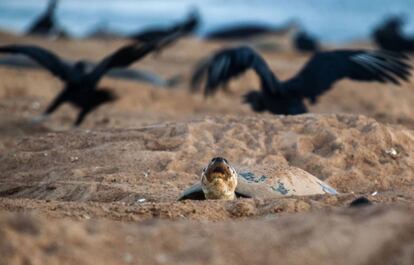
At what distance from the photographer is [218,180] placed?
19.9 feet

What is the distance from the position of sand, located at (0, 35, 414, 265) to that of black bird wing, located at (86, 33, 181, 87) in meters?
1.00

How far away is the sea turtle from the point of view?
6.07m

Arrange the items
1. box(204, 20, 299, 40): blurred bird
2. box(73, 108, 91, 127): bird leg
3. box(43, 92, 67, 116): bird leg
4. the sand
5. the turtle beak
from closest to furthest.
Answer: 1. the sand
2. the turtle beak
3. box(43, 92, 67, 116): bird leg
4. box(73, 108, 91, 127): bird leg
5. box(204, 20, 299, 40): blurred bird

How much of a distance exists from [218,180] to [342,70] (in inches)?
162

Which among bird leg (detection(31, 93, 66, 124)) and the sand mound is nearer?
the sand mound

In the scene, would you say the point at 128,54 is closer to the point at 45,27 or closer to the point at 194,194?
the point at 194,194

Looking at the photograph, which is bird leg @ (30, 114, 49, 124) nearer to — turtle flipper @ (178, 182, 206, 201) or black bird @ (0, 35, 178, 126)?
black bird @ (0, 35, 178, 126)

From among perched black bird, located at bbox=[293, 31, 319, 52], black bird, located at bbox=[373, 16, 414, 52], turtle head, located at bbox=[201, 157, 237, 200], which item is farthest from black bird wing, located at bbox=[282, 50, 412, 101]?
perched black bird, located at bbox=[293, 31, 319, 52]

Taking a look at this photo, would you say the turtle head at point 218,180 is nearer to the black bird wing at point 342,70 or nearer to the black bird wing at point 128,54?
the black bird wing at point 342,70

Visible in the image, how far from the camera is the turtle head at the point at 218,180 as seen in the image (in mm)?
6043

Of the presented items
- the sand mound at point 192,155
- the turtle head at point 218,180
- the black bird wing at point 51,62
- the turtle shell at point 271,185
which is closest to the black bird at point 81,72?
the black bird wing at point 51,62

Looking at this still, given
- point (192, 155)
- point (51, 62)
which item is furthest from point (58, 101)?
point (192, 155)

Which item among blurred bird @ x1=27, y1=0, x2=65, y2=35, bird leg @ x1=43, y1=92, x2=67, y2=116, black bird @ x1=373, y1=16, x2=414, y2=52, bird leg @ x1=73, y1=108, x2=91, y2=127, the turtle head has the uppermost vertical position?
the turtle head

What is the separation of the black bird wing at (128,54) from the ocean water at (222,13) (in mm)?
19618
